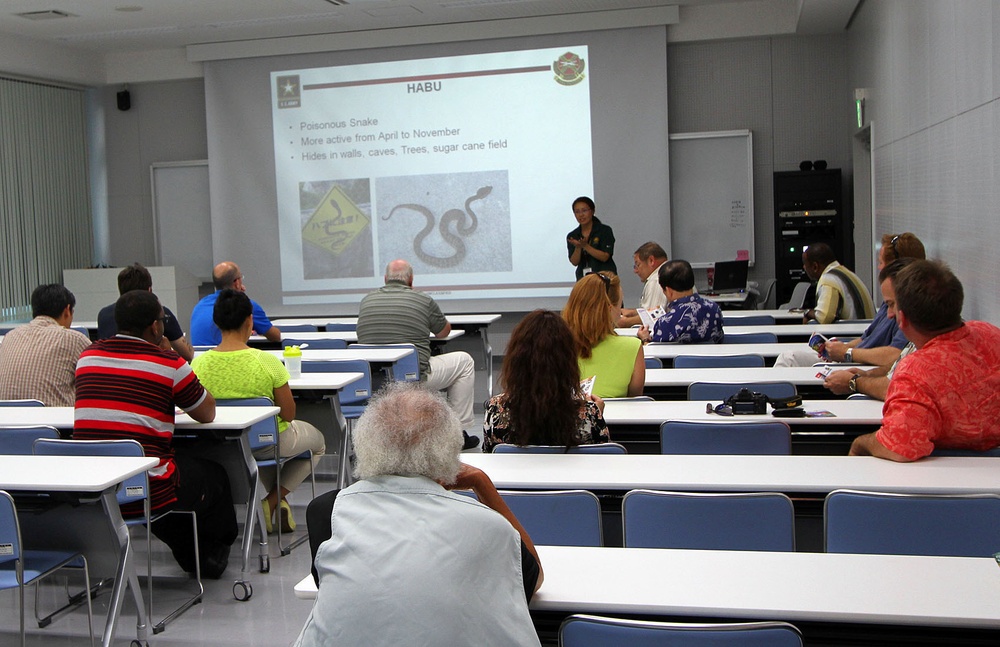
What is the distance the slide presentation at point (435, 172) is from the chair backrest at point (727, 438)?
255 inches

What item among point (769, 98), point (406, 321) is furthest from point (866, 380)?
point (769, 98)

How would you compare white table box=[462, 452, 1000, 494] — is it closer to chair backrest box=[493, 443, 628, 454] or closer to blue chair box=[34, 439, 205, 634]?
chair backrest box=[493, 443, 628, 454]

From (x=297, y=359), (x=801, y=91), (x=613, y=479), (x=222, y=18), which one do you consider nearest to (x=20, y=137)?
(x=222, y=18)

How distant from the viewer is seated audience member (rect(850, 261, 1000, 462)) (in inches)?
107

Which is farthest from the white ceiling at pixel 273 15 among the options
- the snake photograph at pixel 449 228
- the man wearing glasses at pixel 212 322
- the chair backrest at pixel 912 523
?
the chair backrest at pixel 912 523

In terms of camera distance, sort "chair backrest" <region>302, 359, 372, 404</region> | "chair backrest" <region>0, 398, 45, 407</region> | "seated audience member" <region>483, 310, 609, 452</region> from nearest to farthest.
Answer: "seated audience member" <region>483, 310, 609, 452</region> < "chair backrest" <region>0, 398, 45, 407</region> < "chair backrest" <region>302, 359, 372, 404</region>

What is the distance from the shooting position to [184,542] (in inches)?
160

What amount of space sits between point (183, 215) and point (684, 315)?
23.8 feet

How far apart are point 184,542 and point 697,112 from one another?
7.30 meters

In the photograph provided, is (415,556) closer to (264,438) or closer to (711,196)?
(264,438)

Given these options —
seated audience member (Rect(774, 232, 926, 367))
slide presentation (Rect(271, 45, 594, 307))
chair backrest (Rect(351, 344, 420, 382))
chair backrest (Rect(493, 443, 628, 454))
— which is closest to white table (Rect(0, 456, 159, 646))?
chair backrest (Rect(493, 443, 628, 454))

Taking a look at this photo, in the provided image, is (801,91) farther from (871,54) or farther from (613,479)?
(613,479)

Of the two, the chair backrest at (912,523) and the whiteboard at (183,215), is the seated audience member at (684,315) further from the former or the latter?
the whiteboard at (183,215)

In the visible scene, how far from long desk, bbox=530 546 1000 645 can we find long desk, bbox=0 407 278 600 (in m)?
2.11
